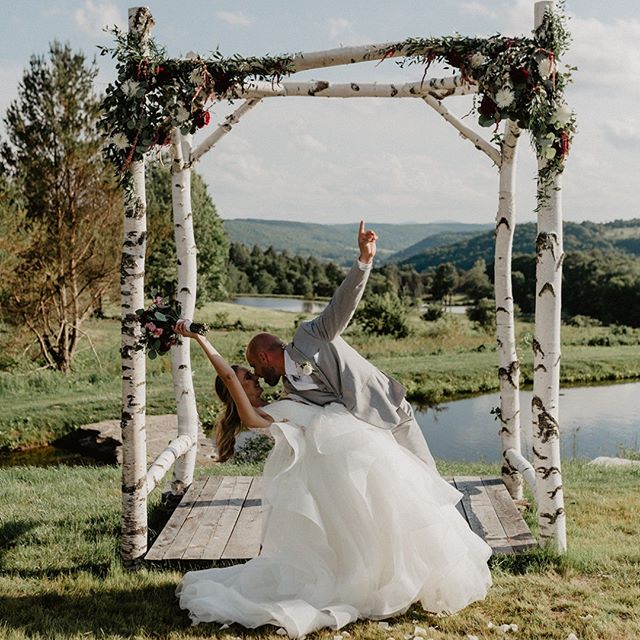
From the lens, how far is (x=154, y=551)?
5.61m

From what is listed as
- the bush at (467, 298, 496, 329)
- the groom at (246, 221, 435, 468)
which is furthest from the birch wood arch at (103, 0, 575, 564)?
the bush at (467, 298, 496, 329)

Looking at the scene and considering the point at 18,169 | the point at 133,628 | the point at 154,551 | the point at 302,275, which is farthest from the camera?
the point at 302,275

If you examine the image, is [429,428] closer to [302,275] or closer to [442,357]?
[442,357]

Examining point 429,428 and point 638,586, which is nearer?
point 638,586

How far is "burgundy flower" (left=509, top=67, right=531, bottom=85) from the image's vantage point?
4.95 meters

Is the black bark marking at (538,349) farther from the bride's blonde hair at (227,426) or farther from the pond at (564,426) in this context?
the pond at (564,426)

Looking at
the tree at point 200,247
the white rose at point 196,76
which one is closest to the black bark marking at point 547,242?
the white rose at point 196,76

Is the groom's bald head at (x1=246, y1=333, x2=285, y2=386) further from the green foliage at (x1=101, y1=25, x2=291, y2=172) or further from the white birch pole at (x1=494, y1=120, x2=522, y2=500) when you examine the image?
the white birch pole at (x1=494, y1=120, x2=522, y2=500)

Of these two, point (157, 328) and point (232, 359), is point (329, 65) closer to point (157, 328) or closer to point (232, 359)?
point (157, 328)

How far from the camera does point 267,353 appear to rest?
15.9ft

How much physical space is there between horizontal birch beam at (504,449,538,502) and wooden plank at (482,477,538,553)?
0.24 m

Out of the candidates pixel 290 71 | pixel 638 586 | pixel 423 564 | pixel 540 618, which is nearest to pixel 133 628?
pixel 423 564

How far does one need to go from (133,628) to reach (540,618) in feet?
7.95

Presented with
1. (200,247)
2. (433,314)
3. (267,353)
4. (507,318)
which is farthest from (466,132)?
(200,247)
